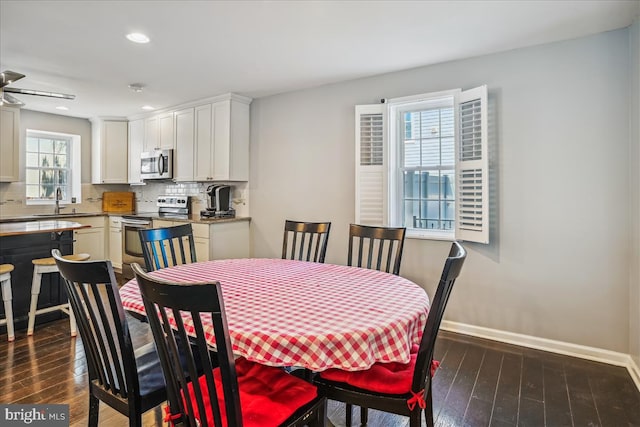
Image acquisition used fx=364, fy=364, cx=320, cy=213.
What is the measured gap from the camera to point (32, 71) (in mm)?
3545

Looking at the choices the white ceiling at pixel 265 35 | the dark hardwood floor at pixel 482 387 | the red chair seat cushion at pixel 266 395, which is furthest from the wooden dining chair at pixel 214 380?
the white ceiling at pixel 265 35

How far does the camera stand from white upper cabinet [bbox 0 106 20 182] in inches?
180

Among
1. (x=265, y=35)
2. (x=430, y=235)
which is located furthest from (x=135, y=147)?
(x=430, y=235)

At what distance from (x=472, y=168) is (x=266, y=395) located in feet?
8.06

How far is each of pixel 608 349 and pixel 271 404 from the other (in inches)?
105

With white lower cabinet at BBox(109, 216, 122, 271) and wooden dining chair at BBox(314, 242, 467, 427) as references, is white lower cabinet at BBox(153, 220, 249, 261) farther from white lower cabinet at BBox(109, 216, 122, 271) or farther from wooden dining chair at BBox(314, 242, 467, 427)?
wooden dining chair at BBox(314, 242, 467, 427)

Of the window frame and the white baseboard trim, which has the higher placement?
the window frame

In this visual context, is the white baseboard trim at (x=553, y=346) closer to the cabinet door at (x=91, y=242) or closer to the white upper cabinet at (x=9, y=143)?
the cabinet door at (x=91, y=242)

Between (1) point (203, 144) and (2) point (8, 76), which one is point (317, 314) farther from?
(1) point (203, 144)

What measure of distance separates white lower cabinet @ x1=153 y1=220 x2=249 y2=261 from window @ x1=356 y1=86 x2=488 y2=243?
164 centimetres

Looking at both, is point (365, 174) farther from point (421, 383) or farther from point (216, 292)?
point (216, 292)

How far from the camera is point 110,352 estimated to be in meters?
1.35

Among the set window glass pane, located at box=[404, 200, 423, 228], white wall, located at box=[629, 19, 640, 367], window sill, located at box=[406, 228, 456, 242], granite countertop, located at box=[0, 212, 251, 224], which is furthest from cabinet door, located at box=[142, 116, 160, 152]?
white wall, located at box=[629, 19, 640, 367]

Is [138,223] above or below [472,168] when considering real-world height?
below
